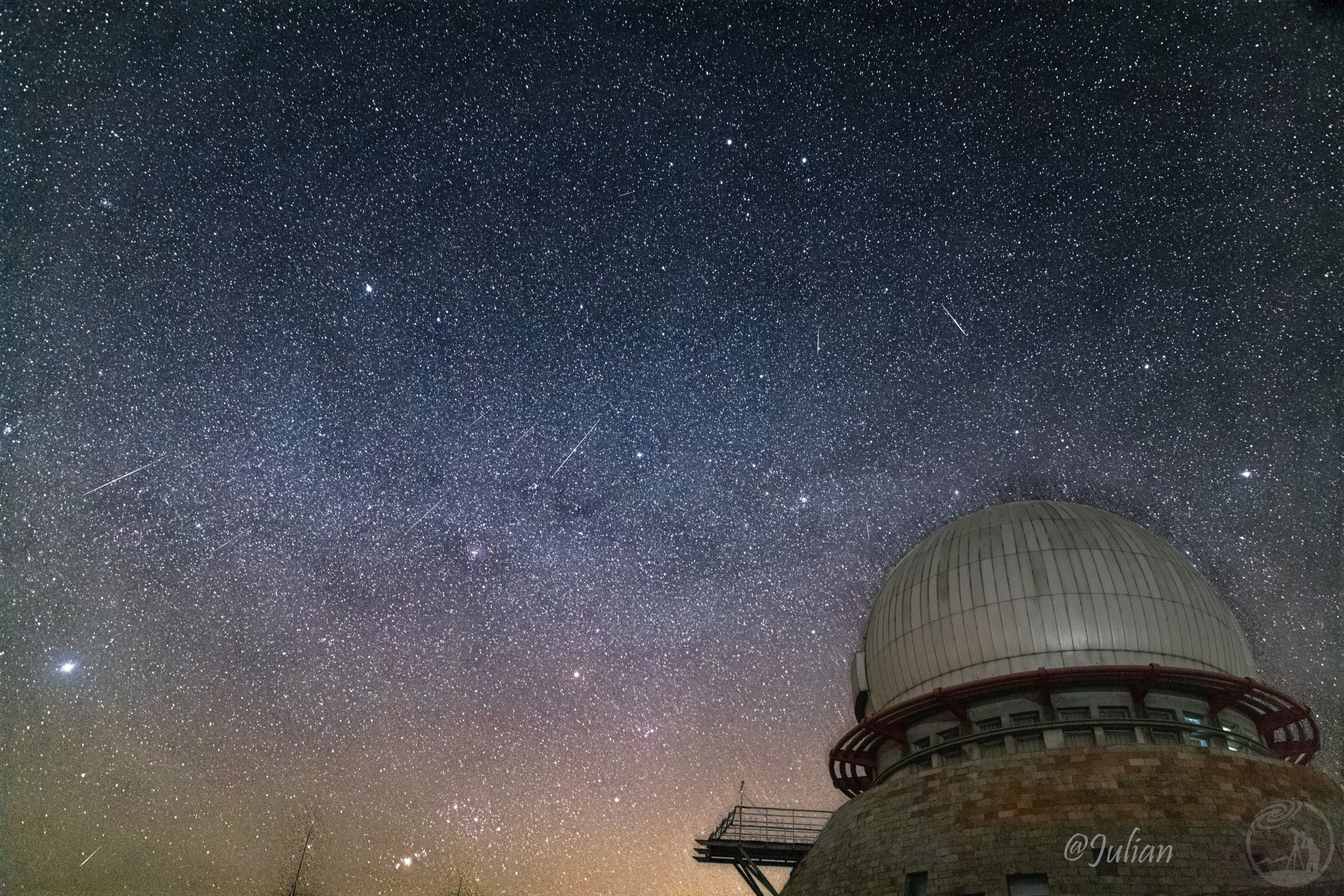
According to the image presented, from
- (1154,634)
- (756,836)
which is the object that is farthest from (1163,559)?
(756,836)

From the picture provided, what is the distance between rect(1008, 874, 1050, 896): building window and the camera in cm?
1427

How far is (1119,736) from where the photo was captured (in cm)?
1717

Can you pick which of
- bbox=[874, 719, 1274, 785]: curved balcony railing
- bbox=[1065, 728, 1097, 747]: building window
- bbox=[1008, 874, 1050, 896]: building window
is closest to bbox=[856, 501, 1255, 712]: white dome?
bbox=[874, 719, 1274, 785]: curved balcony railing

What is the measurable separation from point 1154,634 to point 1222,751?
2.91 m

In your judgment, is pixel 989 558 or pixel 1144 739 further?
pixel 989 558

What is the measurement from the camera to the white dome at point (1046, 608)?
18.5 metres

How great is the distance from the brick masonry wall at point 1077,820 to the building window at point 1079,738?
70 centimetres

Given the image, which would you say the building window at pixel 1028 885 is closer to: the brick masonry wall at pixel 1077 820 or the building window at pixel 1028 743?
the brick masonry wall at pixel 1077 820

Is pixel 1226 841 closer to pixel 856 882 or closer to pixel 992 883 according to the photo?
pixel 992 883

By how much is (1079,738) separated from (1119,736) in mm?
900

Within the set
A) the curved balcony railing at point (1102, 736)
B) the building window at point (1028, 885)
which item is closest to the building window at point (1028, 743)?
the curved balcony railing at point (1102, 736)

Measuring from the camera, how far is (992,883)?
47.5ft

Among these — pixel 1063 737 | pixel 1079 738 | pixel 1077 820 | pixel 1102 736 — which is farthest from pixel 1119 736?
pixel 1077 820

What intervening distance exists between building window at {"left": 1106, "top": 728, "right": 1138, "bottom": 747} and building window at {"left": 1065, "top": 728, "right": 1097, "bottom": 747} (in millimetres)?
328
